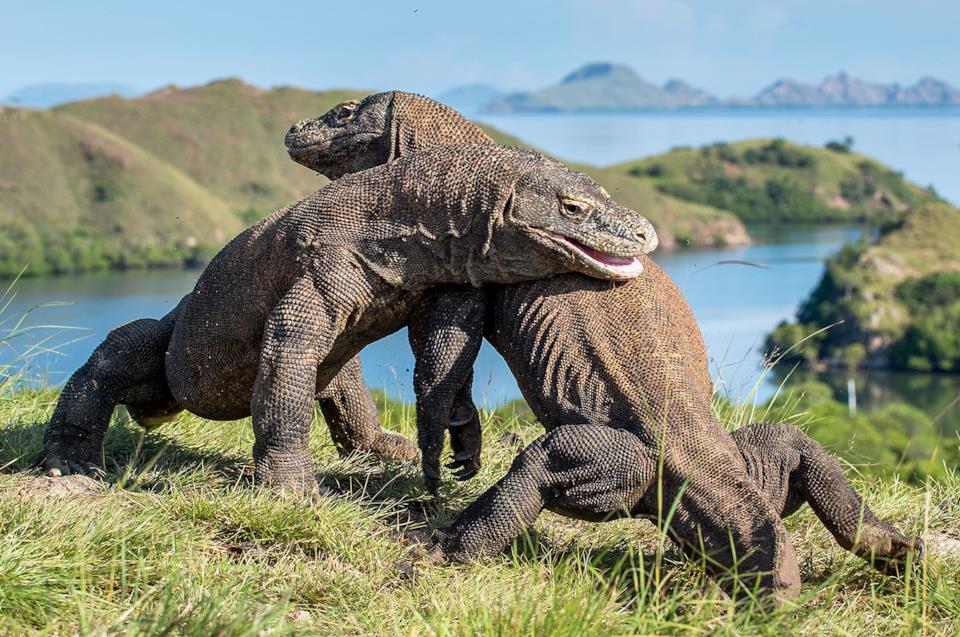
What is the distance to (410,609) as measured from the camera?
167 inches

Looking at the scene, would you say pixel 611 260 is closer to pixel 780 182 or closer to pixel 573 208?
pixel 573 208

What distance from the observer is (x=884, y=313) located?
11294 cm

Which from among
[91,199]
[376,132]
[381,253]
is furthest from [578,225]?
[91,199]

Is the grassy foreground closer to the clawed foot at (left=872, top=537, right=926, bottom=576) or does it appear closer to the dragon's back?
the clawed foot at (left=872, top=537, right=926, bottom=576)

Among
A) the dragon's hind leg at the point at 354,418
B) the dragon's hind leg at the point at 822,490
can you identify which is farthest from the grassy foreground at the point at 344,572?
Result: the dragon's hind leg at the point at 354,418

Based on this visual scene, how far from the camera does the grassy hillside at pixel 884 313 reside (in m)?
109

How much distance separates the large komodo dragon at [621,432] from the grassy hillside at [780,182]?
165 m

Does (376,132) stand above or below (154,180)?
above

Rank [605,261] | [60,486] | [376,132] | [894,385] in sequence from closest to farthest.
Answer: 1. [605,261]
2. [60,486]
3. [376,132]
4. [894,385]

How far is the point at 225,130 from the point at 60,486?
134204 millimetres

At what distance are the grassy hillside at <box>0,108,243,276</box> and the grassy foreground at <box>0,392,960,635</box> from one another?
78.1m

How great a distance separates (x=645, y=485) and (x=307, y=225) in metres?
1.95

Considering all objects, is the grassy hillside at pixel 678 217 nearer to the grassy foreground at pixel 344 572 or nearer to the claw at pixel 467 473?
the grassy foreground at pixel 344 572

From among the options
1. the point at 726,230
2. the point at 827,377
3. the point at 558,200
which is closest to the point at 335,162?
the point at 558,200
